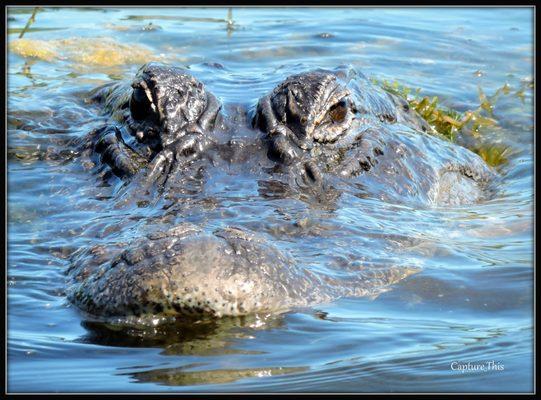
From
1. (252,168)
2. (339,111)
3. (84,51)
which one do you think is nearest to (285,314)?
(252,168)

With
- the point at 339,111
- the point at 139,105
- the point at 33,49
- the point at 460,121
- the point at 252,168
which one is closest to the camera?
the point at 252,168

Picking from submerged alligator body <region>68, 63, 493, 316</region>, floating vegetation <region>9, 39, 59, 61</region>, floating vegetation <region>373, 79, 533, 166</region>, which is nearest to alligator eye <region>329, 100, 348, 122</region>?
submerged alligator body <region>68, 63, 493, 316</region>

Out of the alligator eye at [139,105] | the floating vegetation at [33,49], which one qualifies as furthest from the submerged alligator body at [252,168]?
the floating vegetation at [33,49]

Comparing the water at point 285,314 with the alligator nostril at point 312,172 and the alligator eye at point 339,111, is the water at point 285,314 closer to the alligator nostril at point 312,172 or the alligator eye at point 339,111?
the alligator nostril at point 312,172

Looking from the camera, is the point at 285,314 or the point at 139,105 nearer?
the point at 285,314

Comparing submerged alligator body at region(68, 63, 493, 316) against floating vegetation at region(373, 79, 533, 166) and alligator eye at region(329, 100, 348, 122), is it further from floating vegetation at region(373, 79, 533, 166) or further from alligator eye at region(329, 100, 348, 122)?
floating vegetation at region(373, 79, 533, 166)

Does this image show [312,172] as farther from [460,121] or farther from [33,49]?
[33,49]
